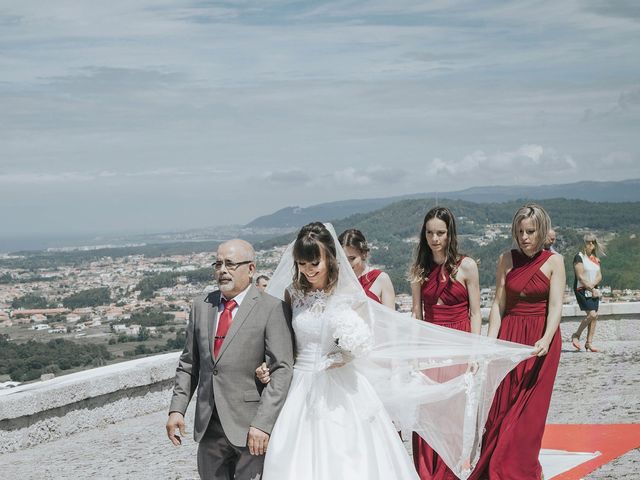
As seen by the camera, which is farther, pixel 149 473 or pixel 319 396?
pixel 149 473

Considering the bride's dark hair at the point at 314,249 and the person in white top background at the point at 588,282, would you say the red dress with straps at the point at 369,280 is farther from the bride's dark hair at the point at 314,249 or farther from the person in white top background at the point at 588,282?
the person in white top background at the point at 588,282

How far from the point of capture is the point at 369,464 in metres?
4.69

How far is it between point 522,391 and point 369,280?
149cm

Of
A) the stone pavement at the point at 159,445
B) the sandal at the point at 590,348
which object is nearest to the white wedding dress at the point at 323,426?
the stone pavement at the point at 159,445

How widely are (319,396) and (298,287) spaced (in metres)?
0.62

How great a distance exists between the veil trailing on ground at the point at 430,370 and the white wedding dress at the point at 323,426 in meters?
0.12

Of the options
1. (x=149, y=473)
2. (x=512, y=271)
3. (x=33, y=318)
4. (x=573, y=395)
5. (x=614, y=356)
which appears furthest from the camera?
(x=33, y=318)

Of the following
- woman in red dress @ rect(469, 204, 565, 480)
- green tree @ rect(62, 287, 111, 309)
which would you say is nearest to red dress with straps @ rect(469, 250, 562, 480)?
woman in red dress @ rect(469, 204, 565, 480)

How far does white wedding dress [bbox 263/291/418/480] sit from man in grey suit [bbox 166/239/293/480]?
0.13 metres

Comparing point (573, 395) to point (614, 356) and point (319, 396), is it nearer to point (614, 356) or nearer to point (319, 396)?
point (614, 356)

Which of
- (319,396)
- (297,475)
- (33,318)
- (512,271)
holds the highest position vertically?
(512,271)

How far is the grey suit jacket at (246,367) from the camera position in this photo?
4543mm

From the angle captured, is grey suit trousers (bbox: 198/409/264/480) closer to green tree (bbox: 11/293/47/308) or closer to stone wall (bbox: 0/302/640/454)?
stone wall (bbox: 0/302/640/454)

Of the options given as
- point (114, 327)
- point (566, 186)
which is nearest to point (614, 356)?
point (114, 327)
